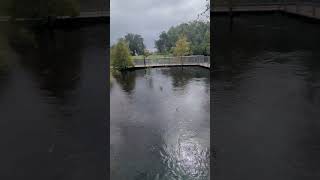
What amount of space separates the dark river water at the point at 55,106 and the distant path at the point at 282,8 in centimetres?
125

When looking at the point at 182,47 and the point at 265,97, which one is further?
the point at 265,97

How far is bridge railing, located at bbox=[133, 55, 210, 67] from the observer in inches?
168

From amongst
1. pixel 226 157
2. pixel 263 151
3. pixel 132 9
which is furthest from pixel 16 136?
pixel 263 151

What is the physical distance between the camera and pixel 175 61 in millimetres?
4277

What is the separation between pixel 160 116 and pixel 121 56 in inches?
29.4

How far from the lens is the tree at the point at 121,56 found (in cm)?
410

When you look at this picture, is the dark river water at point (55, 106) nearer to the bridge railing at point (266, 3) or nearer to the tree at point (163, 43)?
the tree at point (163, 43)

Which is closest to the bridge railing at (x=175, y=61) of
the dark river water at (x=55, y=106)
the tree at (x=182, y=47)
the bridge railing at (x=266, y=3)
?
the tree at (x=182, y=47)

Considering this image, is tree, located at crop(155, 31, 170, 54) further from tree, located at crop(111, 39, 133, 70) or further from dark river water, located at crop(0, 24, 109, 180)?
dark river water, located at crop(0, 24, 109, 180)

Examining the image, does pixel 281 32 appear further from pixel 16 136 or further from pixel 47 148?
pixel 16 136

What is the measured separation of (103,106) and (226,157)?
1.43m

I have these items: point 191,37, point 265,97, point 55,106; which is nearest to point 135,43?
point 191,37

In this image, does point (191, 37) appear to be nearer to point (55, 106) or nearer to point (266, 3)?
point (266, 3)

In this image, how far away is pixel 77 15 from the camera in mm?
4637
